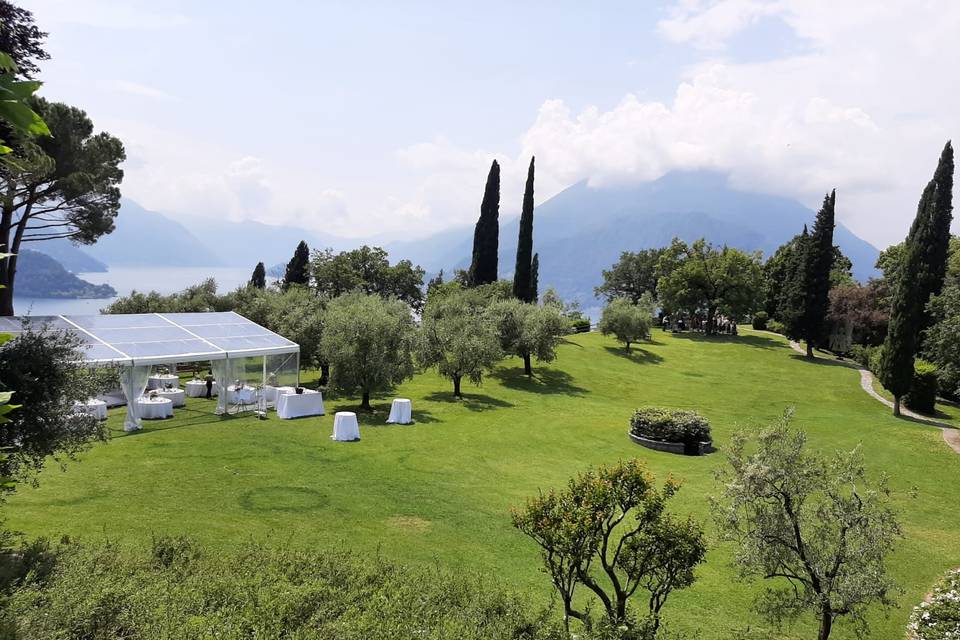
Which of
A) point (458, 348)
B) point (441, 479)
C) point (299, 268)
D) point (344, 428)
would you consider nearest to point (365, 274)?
point (299, 268)

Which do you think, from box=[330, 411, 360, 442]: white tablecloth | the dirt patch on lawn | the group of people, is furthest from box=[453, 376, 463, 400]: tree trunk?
the group of people

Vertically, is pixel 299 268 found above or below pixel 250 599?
above

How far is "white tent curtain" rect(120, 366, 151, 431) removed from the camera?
18953 mm

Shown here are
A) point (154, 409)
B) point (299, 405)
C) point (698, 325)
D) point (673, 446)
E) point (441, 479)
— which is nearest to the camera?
point (441, 479)

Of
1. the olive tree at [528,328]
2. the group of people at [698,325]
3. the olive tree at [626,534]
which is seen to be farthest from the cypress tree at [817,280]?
the olive tree at [626,534]

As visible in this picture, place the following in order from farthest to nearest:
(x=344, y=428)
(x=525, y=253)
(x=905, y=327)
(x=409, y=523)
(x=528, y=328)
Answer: (x=525, y=253)
(x=528, y=328)
(x=905, y=327)
(x=344, y=428)
(x=409, y=523)

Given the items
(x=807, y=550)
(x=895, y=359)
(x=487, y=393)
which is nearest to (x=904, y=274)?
(x=895, y=359)

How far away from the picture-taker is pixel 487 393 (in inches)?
1211

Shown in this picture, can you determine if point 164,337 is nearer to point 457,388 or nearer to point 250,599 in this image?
point 457,388

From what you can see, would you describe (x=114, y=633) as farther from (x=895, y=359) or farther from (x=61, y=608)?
(x=895, y=359)

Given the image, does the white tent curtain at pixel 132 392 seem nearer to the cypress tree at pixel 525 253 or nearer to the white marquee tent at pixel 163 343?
the white marquee tent at pixel 163 343

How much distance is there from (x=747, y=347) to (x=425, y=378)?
2955 cm

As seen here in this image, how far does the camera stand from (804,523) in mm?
7844

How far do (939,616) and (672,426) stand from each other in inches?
470
